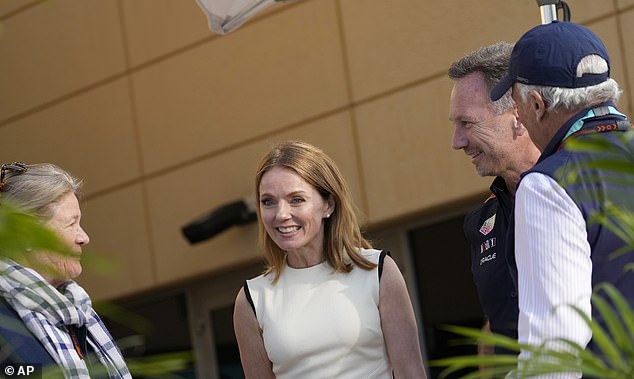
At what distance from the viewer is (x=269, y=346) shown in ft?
11.2

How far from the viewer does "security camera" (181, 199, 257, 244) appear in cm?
800

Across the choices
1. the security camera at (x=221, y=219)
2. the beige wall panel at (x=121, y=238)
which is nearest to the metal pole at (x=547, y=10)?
the security camera at (x=221, y=219)

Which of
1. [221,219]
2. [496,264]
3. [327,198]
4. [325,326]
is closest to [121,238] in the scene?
[221,219]

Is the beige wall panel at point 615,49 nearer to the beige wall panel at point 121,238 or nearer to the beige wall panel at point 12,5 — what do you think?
the beige wall panel at point 121,238

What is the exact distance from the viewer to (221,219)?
8000mm

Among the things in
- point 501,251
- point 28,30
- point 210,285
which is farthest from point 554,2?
point 28,30

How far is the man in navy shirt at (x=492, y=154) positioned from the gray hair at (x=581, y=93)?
79 cm

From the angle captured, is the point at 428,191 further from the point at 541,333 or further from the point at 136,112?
the point at 541,333

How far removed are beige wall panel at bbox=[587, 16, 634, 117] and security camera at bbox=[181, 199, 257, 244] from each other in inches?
105

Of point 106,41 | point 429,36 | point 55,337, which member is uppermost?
point 106,41

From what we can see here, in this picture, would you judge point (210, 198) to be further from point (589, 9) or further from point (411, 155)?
point (589, 9)

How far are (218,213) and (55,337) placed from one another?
16.3 feet

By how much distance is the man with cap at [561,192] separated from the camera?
6.71 ft

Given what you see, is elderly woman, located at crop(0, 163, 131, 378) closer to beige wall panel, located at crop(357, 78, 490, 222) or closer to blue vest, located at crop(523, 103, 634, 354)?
blue vest, located at crop(523, 103, 634, 354)
